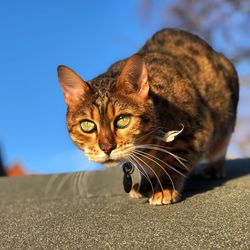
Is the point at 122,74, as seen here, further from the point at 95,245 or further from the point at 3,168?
the point at 3,168

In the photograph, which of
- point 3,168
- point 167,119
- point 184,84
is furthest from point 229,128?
point 3,168

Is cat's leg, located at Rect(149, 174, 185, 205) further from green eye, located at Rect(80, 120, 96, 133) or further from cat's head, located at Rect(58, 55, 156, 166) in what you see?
green eye, located at Rect(80, 120, 96, 133)

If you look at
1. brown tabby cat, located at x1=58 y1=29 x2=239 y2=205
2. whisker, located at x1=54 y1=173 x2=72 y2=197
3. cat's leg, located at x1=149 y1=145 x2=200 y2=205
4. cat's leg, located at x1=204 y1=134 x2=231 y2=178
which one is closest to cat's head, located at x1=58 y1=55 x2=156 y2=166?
brown tabby cat, located at x1=58 y1=29 x2=239 y2=205

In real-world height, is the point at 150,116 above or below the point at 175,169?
above

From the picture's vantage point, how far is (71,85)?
2.33m

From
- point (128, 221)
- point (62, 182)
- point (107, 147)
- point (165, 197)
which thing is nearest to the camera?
point (128, 221)

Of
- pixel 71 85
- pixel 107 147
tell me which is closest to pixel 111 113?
pixel 107 147

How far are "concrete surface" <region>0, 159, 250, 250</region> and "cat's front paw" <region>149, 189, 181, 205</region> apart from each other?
0.14 ft

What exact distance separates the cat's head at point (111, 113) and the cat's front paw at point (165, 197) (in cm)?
28

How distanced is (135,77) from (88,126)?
34cm

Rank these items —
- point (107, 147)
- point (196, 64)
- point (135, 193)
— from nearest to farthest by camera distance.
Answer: point (107, 147) → point (135, 193) → point (196, 64)

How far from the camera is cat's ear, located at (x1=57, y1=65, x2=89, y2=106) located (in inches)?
90.0

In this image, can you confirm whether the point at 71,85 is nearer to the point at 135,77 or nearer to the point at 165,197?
the point at 135,77

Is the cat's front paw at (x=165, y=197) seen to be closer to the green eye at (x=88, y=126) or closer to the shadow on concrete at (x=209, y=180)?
the shadow on concrete at (x=209, y=180)
